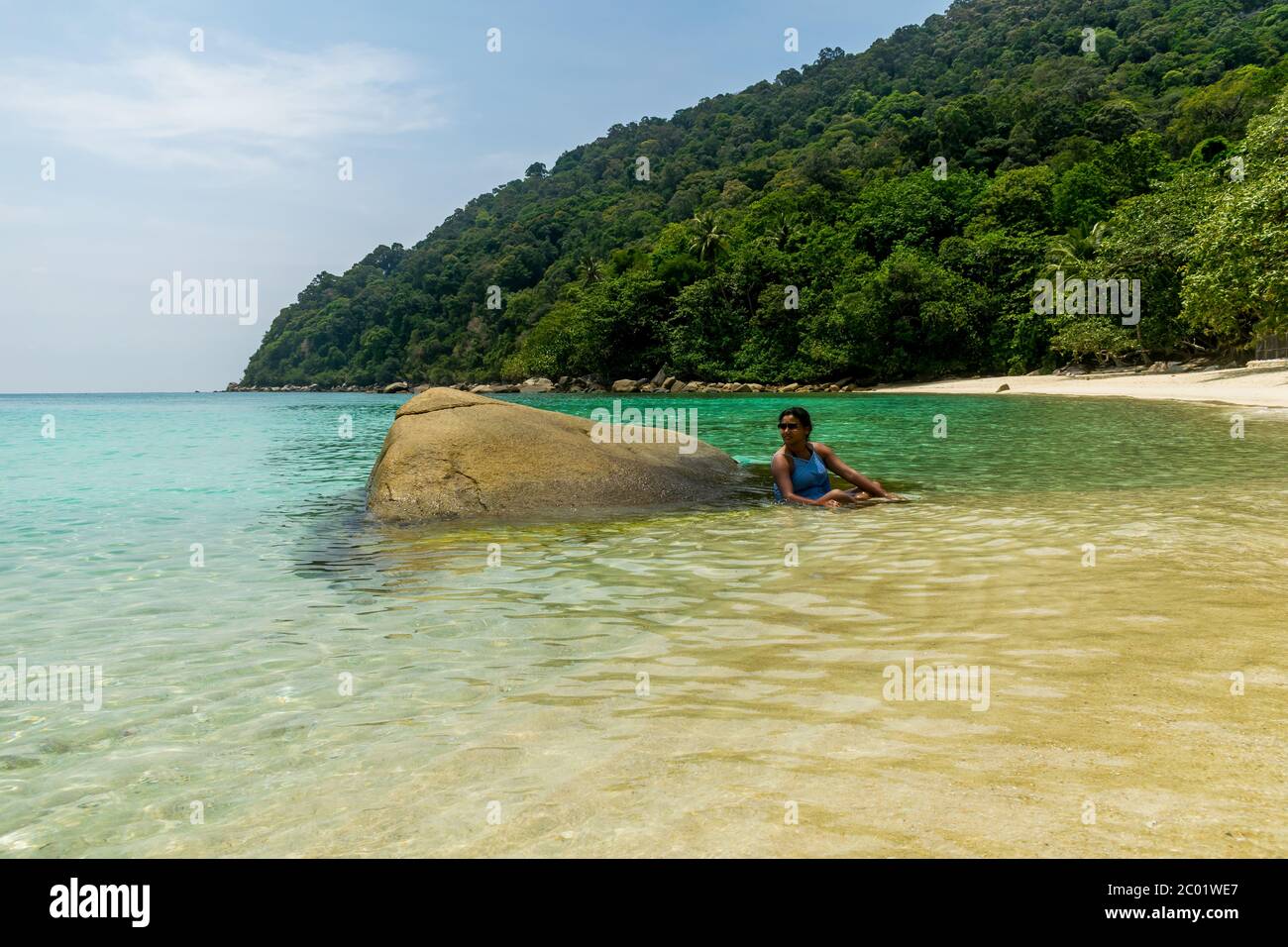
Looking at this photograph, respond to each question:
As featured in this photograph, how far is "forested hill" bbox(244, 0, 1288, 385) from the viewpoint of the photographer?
46125mm

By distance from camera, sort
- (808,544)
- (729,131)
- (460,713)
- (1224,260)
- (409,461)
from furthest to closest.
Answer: (729,131)
(1224,260)
(409,461)
(808,544)
(460,713)

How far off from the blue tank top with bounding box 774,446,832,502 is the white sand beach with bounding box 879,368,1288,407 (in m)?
22.6

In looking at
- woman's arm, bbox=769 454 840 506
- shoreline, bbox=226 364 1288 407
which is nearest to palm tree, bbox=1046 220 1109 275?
shoreline, bbox=226 364 1288 407

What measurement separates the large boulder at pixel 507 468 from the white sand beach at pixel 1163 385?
24.1m

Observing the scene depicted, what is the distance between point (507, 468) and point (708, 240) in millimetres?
76518

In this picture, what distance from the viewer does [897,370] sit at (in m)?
65.1

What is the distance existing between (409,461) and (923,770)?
8570mm

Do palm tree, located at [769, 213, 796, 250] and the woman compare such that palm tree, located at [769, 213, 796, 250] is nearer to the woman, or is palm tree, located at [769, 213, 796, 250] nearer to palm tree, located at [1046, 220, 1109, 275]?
palm tree, located at [1046, 220, 1109, 275]

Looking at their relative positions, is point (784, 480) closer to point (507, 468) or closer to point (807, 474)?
point (807, 474)

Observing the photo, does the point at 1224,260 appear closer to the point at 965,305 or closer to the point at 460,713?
the point at 965,305

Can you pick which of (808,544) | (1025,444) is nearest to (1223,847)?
(808,544)

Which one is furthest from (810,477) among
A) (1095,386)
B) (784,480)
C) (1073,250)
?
(1073,250)

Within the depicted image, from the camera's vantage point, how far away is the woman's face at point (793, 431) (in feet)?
33.2

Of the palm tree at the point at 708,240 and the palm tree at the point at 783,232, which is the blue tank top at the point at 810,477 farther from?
the palm tree at the point at 708,240
